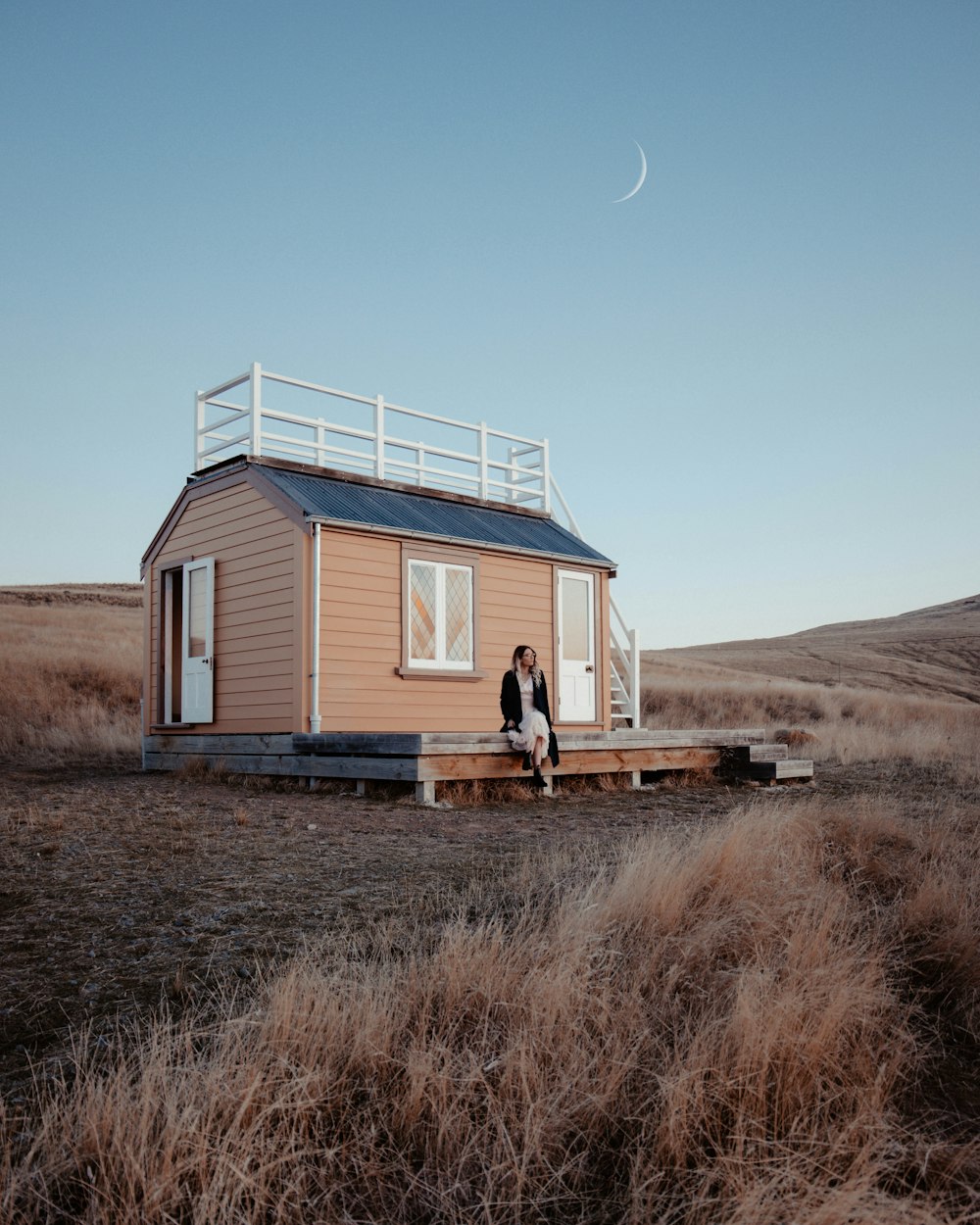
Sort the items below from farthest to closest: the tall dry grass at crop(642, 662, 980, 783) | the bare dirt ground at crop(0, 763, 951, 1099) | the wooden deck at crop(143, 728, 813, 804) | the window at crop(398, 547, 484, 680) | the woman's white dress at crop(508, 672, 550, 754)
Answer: the tall dry grass at crop(642, 662, 980, 783)
the window at crop(398, 547, 484, 680)
the woman's white dress at crop(508, 672, 550, 754)
the wooden deck at crop(143, 728, 813, 804)
the bare dirt ground at crop(0, 763, 951, 1099)

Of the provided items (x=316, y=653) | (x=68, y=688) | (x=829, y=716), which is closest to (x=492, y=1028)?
(x=316, y=653)

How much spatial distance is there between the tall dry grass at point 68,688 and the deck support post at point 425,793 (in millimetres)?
9789

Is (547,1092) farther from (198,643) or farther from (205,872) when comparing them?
(198,643)

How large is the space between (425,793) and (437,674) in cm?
359

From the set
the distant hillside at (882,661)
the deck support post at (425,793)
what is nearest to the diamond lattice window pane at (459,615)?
the deck support post at (425,793)

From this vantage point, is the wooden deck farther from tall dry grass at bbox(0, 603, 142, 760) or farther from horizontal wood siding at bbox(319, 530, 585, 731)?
tall dry grass at bbox(0, 603, 142, 760)

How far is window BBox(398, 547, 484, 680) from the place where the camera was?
13492 mm

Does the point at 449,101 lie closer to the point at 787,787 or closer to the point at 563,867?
the point at 787,787

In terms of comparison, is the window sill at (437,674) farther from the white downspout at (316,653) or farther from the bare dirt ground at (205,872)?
the bare dirt ground at (205,872)

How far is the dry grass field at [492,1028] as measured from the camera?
8.81 ft

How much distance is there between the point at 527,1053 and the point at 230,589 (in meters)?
11.4

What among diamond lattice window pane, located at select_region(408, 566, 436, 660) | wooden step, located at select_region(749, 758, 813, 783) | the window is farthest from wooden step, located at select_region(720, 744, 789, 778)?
diamond lattice window pane, located at select_region(408, 566, 436, 660)

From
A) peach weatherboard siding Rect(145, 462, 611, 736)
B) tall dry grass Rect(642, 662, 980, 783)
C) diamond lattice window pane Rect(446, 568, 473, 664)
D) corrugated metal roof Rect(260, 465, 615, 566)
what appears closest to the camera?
peach weatherboard siding Rect(145, 462, 611, 736)

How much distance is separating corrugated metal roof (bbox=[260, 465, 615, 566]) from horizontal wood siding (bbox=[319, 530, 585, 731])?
0.98 ft
